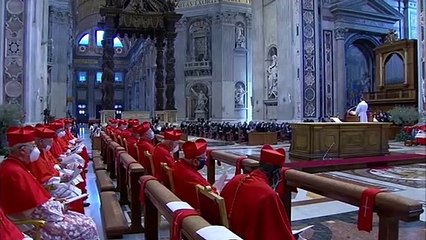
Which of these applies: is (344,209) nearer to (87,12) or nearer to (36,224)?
(36,224)

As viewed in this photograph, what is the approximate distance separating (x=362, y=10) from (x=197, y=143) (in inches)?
815

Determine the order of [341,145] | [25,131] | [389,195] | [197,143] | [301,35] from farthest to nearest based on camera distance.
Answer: [301,35] → [341,145] → [197,143] → [25,131] → [389,195]

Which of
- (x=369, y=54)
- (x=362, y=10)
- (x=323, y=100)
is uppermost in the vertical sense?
(x=362, y=10)

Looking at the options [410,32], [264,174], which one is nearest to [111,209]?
[264,174]

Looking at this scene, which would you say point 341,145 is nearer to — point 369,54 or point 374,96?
point 374,96

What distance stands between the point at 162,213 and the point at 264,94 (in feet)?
65.7

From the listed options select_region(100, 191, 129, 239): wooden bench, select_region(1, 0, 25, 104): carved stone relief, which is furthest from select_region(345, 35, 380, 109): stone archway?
select_region(100, 191, 129, 239): wooden bench

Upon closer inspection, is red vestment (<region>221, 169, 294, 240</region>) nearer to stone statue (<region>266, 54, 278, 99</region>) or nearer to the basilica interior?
the basilica interior

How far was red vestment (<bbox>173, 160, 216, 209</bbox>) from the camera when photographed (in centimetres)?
371

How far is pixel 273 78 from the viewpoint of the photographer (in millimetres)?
21922

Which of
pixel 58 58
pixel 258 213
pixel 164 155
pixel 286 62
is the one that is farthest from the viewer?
pixel 58 58

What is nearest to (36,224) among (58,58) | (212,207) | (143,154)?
(212,207)

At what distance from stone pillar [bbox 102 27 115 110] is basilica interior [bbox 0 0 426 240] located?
0.05 meters

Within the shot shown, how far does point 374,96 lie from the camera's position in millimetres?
21016
